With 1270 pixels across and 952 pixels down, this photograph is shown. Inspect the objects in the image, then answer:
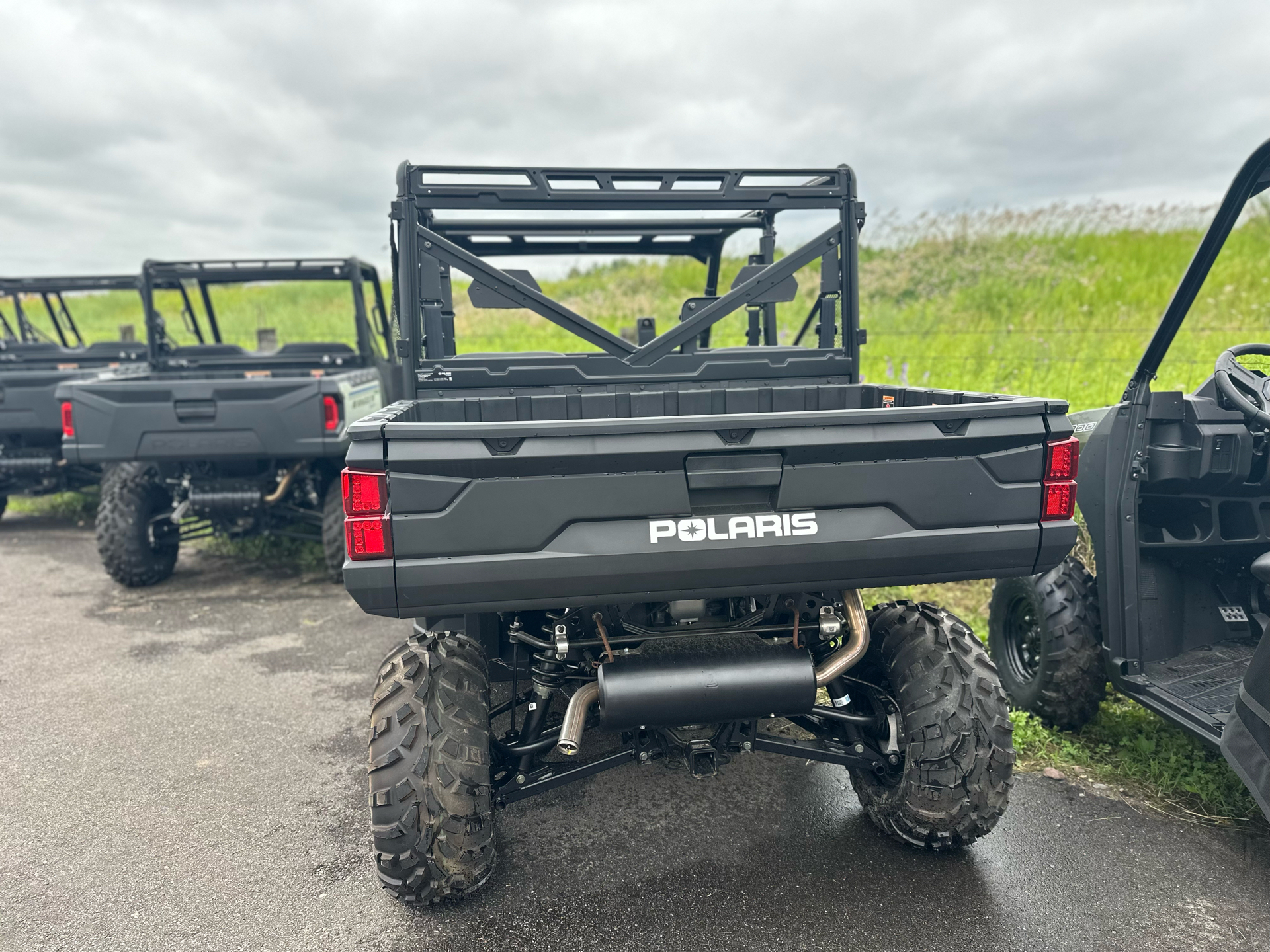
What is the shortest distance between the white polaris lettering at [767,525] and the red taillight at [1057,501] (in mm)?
783

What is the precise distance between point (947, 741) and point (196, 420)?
5.03 m

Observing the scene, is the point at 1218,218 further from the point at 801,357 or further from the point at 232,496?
the point at 232,496

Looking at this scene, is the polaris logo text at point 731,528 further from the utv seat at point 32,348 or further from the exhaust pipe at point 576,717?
the utv seat at point 32,348

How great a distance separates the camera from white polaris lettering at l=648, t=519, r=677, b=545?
2.29m

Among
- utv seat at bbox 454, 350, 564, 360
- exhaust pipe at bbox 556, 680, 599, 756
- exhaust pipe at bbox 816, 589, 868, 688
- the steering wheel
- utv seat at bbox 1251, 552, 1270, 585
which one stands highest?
utv seat at bbox 454, 350, 564, 360

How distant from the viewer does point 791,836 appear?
2.90m

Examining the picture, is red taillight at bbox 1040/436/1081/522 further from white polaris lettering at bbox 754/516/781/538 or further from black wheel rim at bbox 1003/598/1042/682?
black wheel rim at bbox 1003/598/1042/682

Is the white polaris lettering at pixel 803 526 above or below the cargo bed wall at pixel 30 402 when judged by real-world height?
below

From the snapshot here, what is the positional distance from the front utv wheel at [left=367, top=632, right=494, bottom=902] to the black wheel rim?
242 cm

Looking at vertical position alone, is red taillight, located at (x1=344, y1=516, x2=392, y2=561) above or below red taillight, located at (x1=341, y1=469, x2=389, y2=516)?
below

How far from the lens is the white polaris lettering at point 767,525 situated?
2.33 m

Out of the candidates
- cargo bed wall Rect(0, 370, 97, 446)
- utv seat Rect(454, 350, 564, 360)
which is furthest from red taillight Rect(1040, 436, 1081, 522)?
cargo bed wall Rect(0, 370, 97, 446)

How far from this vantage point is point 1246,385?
3.13 m

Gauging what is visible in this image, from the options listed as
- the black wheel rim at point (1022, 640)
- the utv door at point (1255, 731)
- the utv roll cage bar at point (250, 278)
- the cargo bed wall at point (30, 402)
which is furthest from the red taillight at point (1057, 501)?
the cargo bed wall at point (30, 402)
